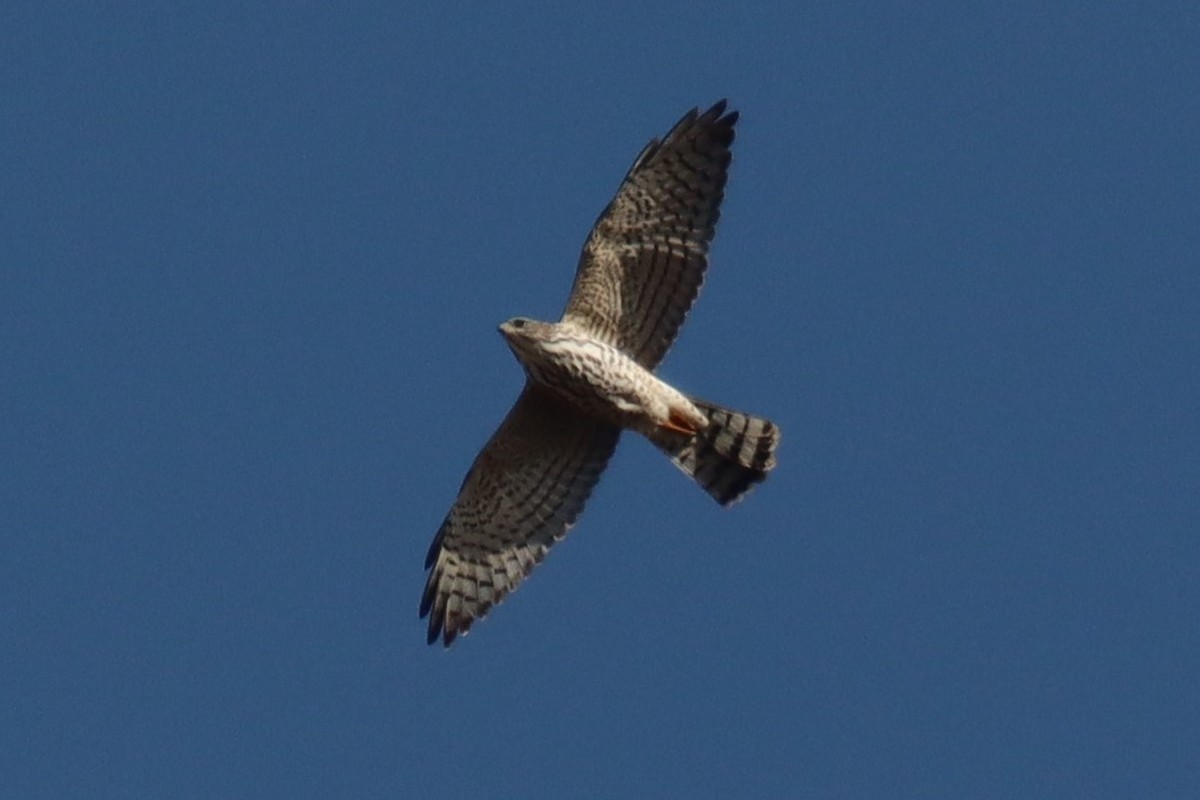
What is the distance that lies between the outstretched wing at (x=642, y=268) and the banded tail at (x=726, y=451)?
0.58 meters

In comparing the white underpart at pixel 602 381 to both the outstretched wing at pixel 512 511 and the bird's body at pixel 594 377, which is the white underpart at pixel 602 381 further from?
the outstretched wing at pixel 512 511

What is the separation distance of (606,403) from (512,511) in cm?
106

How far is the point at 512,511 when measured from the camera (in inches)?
679

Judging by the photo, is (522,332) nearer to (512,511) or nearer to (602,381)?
(602,381)

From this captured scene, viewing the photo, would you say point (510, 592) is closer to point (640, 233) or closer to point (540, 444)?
point (540, 444)

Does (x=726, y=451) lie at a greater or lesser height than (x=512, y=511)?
greater

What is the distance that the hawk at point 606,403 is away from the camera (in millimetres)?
16625

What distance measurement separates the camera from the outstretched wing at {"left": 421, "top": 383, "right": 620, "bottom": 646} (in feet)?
56.3

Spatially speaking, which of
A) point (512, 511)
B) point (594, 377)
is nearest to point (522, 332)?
point (594, 377)

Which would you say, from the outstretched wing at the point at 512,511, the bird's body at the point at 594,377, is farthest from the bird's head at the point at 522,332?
the outstretched wing at the point at 512,511

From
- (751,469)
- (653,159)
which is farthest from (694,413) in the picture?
(653,159)

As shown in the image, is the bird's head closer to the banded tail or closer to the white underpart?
the white underpart

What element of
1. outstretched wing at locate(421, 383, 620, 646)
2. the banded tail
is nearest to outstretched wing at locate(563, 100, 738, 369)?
the banded tail

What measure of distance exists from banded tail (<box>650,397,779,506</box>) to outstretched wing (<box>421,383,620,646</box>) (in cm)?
46
